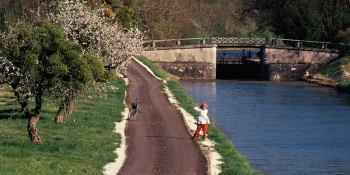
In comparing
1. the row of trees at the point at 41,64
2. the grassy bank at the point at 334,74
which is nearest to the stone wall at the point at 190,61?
the grassy bank at the point at 334,74

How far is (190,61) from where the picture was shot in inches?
3455

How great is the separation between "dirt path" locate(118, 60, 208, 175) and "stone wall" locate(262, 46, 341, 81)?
3530 centimetres

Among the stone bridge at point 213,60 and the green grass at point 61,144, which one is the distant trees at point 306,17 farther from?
the green grass at point 61,144

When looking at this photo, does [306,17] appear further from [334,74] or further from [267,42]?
[334,74]

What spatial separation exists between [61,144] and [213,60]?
5622 centimetres

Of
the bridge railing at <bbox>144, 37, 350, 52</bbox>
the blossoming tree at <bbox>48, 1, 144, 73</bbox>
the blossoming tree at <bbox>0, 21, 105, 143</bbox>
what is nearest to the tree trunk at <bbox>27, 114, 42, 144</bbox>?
the blossoming tree at <bbox>0, 21, 105, 143</bbox>

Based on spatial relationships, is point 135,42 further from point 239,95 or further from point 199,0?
point 199,0

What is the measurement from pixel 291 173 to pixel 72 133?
1094 cm

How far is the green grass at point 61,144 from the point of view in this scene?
27688mm

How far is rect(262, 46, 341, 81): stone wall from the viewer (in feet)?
285

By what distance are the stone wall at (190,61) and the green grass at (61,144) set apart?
132 ft

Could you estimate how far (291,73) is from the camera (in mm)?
87812

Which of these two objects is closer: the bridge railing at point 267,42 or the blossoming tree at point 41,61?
the blossoming tree at point 41,61

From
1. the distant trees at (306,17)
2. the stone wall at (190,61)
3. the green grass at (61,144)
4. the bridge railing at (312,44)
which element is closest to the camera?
the green grass at (61,144)
